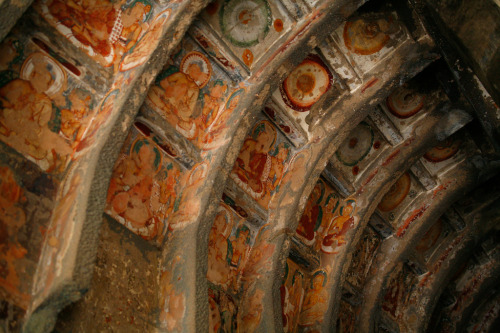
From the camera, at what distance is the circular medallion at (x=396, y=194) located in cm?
812

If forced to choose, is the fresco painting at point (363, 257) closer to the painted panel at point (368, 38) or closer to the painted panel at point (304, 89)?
the painted panel at point (304, 89)

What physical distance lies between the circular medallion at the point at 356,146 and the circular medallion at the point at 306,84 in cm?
97

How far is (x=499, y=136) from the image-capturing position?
642cm

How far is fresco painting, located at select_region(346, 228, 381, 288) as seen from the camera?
792cm

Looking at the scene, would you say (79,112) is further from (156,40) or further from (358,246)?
(358,246)

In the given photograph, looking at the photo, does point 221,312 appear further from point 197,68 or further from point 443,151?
point 443,151

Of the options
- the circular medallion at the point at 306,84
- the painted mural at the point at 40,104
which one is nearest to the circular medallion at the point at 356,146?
the circular medallion at the point at 306,84

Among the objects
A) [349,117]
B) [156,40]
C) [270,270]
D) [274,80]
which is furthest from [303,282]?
[156,40]

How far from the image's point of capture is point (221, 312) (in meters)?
5.64

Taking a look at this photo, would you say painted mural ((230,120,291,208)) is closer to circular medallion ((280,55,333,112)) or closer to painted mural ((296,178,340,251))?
circular medallion ((280,55,333,112))

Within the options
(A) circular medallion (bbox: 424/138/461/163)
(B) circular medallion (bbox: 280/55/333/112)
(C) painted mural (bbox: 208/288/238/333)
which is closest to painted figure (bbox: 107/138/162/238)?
(C) painted mural (bbox: 208/288/238/333)

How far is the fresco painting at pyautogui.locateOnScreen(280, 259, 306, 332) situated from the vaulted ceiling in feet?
0.11

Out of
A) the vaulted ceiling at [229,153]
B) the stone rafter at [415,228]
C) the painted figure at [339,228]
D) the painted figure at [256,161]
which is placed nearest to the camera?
the vaulted ceiling at [229,153]

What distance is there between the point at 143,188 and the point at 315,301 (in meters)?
3.19
